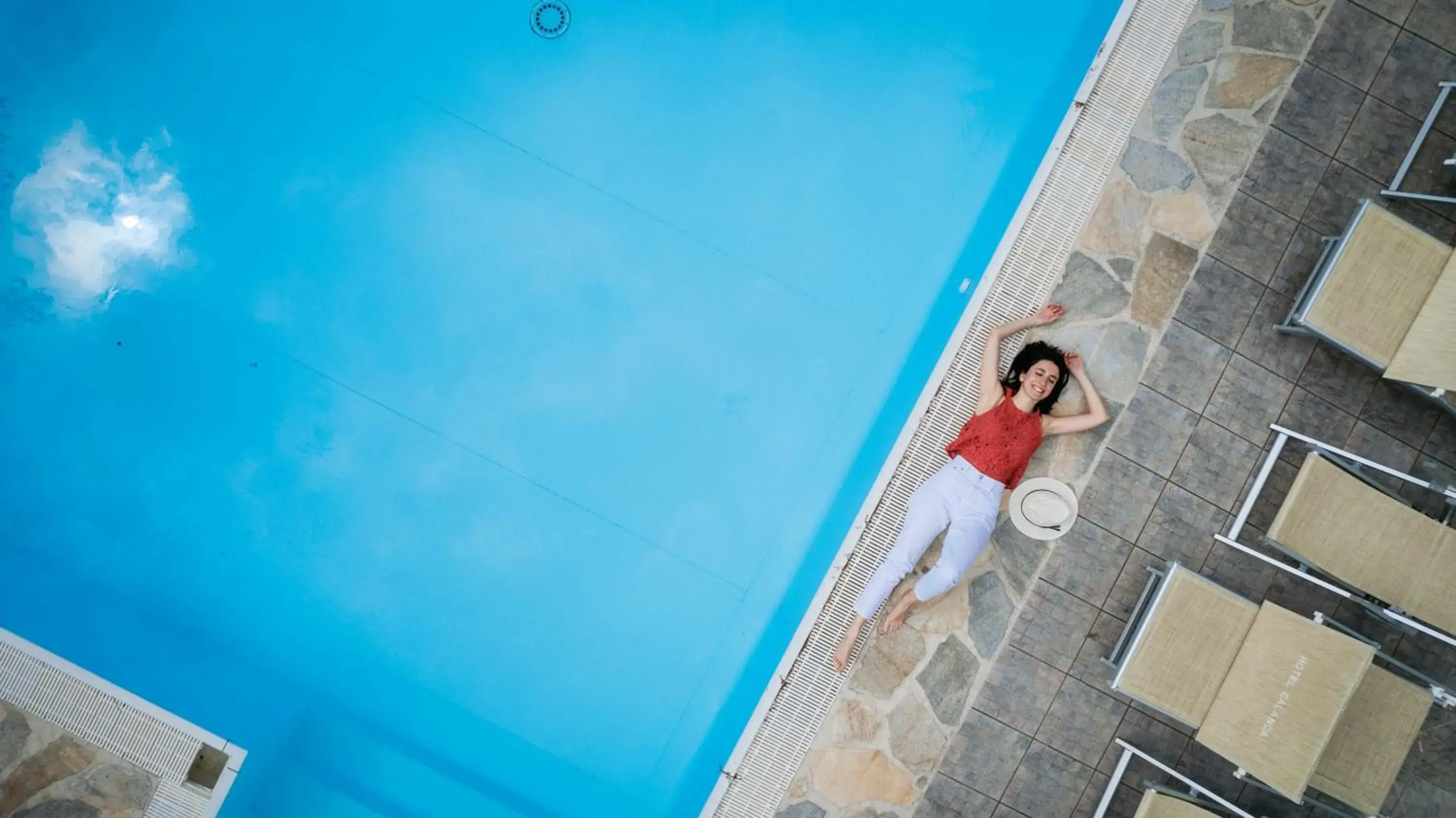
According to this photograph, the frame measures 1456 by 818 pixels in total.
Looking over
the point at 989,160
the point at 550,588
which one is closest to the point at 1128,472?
the point at 989,160

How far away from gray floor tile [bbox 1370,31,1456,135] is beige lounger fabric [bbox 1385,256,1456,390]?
801 millimetres

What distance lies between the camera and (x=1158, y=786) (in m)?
3.20

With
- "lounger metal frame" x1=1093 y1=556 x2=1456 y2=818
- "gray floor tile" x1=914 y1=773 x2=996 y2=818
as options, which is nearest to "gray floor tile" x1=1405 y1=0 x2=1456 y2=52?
"lounger metal frame" x1=1093 y1=556 x2=1456 y2=818

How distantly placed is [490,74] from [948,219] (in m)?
1.90

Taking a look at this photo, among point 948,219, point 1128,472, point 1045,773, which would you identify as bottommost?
point 1045,773

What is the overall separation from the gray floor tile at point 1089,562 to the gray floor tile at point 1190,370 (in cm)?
59

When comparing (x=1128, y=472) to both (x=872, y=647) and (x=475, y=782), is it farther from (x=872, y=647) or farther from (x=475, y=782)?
(x=475, y=782)

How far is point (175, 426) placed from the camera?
138 inches

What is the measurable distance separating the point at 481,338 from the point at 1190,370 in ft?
9.02

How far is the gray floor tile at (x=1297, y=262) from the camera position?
3.49 m

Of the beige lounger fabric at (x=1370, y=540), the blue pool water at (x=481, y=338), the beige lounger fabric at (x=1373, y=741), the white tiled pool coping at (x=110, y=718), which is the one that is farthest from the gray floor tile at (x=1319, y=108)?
the white tiled pool coping at (x=110, y=718)

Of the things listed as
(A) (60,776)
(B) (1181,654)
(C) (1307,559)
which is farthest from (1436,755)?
(A) (60,776)

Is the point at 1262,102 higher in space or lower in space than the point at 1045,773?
higher

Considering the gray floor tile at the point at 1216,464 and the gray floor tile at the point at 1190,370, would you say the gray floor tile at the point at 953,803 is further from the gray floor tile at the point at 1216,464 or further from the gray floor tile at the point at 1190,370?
the gray floor tile at the point at 1190,370
